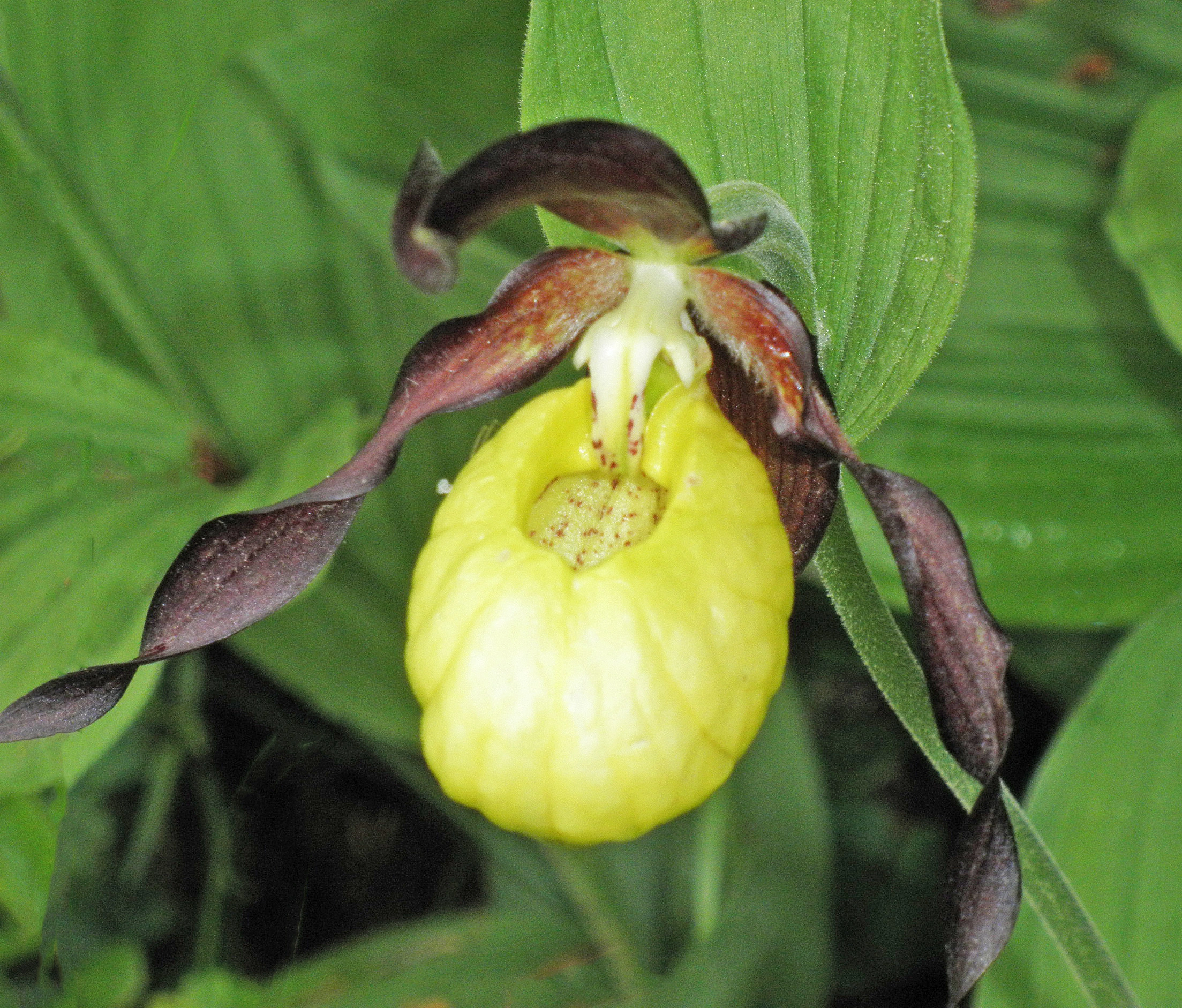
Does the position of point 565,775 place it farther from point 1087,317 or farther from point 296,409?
point 1087,317

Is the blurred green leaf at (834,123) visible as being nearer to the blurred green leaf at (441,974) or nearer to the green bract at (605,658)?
the green bract at (605,658)

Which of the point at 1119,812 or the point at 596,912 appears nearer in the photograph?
the point at 1119,812

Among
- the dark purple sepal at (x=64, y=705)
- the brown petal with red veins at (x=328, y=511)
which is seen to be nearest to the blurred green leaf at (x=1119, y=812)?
the brown petal with red veins at (x=328, y=511)

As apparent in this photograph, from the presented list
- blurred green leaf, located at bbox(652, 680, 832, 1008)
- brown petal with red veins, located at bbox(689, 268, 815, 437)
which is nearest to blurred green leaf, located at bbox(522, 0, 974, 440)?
brown petal with red veins, located at bbox(689, 268, 815, 437)

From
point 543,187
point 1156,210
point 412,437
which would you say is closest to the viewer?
point 543,187

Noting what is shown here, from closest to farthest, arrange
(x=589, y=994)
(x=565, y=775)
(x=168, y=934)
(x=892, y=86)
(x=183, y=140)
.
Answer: (x=565, y=775) < (x=892, y=86) < (x=183, y=140) < (x=589, y=994) < (x=168, y=934)

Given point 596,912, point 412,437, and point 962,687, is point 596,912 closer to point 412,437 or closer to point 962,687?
point 412,437

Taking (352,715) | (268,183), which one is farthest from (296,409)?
(352,715)

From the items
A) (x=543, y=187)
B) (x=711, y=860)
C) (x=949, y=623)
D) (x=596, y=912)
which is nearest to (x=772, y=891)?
(x=711, y=860)
